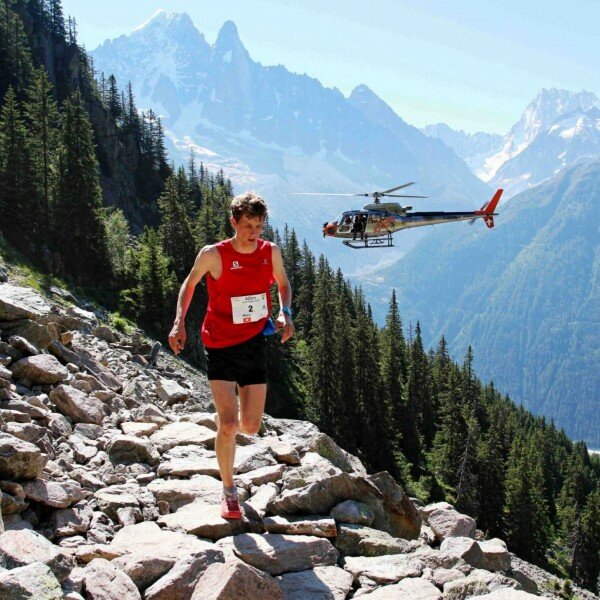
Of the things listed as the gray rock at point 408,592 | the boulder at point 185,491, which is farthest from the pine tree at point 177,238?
the gray rock at point 408,592

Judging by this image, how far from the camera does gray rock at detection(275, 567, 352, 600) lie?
643cm

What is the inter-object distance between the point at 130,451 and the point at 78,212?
41621mm

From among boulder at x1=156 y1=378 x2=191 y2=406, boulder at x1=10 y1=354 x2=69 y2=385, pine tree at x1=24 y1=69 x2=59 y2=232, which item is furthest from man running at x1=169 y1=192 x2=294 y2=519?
pine tree at x1=24 y1=69 x2=59 y2=232

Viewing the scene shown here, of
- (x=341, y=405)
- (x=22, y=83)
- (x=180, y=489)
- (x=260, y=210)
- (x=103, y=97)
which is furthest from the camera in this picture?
(x=103, y=97)

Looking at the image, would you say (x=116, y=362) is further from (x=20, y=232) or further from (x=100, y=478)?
(x=20, y=232)

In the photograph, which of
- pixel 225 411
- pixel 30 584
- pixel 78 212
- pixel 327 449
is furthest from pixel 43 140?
pixel 30 584

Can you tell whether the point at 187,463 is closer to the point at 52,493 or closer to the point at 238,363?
the point at 52,493

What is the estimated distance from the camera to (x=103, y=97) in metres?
109

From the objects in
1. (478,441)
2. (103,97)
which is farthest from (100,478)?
(103,97)

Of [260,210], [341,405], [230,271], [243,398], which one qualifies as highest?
[260,210]

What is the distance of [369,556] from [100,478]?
12.1 ft

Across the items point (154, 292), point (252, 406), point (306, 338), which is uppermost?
point (252, 406)

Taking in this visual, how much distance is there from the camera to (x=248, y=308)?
282 inches

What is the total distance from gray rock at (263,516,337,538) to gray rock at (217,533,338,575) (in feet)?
0.46
